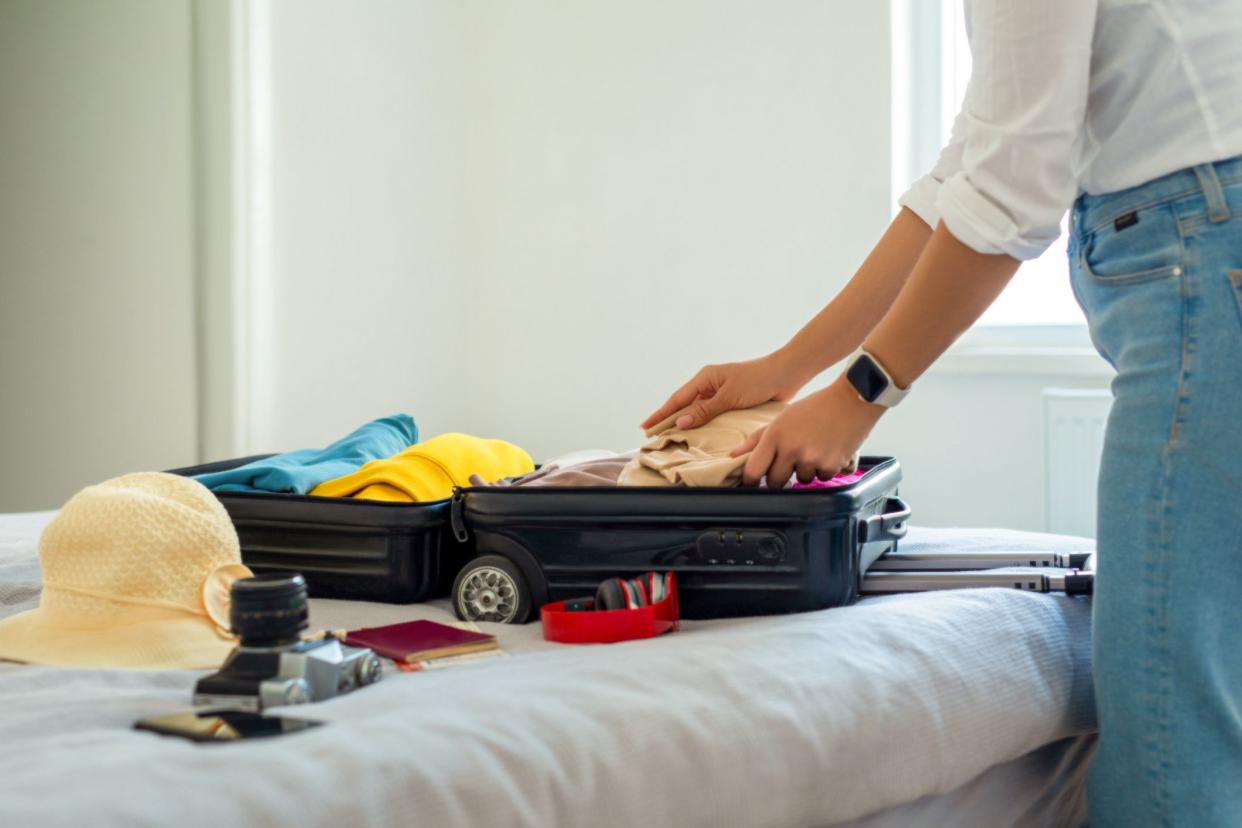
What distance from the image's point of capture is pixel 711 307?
3473 mm

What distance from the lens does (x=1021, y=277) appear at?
3.12 meters

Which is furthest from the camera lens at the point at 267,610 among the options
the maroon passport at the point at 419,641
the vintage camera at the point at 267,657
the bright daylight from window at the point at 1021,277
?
the bright daylight from window at the point at 1021,277

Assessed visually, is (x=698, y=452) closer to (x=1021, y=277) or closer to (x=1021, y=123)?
(x=1021, y=123)

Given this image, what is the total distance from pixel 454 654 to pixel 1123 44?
A: 0.73 meters

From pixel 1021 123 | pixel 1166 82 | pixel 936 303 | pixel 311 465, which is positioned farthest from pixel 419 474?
pixel 1166 82

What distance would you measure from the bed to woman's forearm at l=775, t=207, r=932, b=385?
0.33 meters

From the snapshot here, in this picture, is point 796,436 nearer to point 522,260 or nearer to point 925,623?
point 925,623

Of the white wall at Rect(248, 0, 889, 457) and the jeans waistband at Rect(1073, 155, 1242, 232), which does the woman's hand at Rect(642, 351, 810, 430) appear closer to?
the jeans waistband at Rect(1073, 155, 1242, 232)

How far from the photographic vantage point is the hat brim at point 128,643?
0.96 metres

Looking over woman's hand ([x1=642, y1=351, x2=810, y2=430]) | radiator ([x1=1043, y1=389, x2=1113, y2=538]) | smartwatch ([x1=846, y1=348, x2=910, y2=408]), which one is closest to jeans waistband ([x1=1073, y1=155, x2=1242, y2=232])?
smartwatch ([x1=846, y1=348, x2=910, y2=408])

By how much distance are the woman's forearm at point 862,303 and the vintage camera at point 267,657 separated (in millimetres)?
689

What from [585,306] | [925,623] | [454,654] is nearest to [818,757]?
[925,623]

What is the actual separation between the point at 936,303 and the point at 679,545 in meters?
0.33

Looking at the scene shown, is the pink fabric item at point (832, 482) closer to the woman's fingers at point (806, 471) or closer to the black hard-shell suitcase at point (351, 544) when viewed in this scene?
the woman's fingers at point (806, 471)
